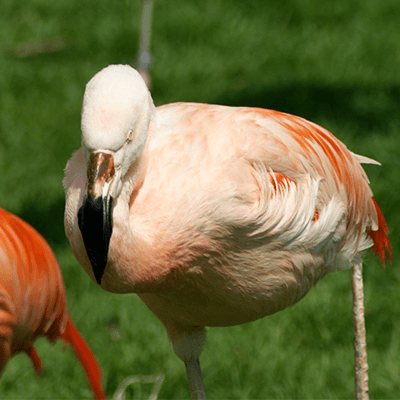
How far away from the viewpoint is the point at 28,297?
2629 millimetres

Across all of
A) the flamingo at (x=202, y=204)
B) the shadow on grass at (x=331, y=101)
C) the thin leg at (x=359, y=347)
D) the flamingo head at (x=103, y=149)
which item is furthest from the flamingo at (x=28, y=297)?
the shadow on grass at (x=331, y=101)

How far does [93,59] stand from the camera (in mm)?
7277

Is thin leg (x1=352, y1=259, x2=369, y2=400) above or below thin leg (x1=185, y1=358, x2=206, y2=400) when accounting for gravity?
above

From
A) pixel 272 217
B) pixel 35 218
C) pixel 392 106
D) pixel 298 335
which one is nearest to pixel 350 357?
pixel 298 335

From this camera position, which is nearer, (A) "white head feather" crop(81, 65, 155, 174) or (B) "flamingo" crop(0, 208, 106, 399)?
(A) "white head feather" crop(81, 65, 155, 174)

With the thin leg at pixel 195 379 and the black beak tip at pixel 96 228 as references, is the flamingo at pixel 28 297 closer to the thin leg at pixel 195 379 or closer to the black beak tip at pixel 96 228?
the thin leg at pixel 195 379

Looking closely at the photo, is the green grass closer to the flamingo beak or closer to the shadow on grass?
the shadow on grass

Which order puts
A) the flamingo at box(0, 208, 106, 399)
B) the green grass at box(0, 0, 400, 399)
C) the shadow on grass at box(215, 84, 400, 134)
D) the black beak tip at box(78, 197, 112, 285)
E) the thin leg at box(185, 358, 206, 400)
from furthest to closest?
1. the shadow on grass at box(215, 84, 400, 134)
2. the green grass at box(0, 0, 400, 399)
3. the thin leg at box(185, 358, 206, 400)
4. the flamingo at box(0, 208, 106, 399)
5. the black beak tip at box(78, 197, 112, 285)

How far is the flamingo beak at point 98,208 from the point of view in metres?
2.03

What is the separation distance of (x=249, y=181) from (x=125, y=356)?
66.7 inches

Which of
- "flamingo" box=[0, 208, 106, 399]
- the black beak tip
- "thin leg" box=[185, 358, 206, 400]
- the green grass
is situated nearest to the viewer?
the black beak tip

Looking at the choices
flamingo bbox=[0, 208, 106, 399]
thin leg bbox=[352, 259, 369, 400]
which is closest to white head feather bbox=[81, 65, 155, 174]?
flamingo bbox=[0, 208, 106, 399]

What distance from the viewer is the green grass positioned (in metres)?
3.62

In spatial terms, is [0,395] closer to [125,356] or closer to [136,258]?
[125,356]
